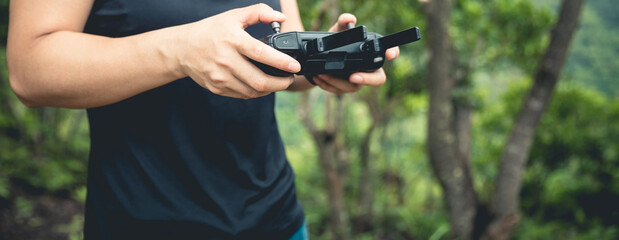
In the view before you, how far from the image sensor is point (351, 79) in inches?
35.4

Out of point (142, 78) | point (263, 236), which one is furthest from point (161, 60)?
point (263, 236)

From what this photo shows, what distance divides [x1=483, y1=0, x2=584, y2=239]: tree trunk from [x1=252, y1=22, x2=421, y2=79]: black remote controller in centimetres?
240

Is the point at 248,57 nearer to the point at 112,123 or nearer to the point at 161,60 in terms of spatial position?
the point at 161,60

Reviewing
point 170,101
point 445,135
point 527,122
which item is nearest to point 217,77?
point 170,101

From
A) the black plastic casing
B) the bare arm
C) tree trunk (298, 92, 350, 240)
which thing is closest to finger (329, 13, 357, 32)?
the black plastic casing

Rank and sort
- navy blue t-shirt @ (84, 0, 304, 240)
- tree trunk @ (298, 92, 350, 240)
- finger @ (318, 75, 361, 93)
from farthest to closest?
tree trunk @ (298, 92, 350, 240)
finger @ (318, 75, 361, 93)
navy blue t-shirt @ (84, 0, 304, 240)

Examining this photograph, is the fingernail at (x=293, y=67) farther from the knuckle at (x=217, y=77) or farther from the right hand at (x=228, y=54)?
the knuckle at (x=217, y=77)

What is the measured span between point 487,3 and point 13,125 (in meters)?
5.68

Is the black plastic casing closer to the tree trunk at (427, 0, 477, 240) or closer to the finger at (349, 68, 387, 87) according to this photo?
the finger at (349, 68, 387, 87)

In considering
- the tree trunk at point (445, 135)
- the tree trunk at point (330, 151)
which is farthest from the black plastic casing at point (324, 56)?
the tree trunk at point (330, 151)

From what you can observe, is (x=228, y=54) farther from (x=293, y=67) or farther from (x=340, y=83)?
(x=340, y=83)

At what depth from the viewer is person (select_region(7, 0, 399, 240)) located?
617mm

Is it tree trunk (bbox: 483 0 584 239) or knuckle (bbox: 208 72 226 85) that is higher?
knuckle (bbox: 208 72 226 85)

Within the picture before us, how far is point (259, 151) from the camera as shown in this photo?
967 millimetres
